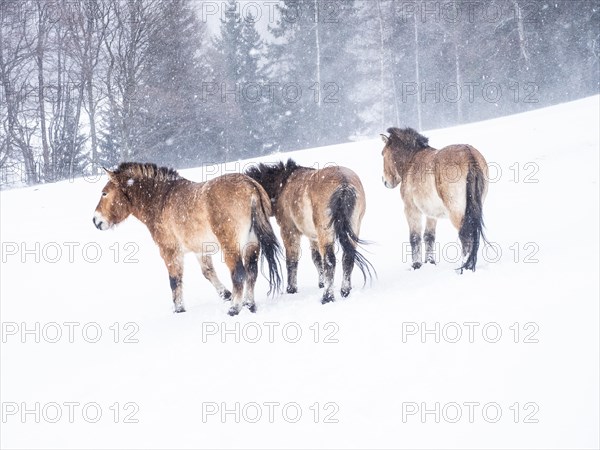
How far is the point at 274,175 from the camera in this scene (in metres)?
7.95

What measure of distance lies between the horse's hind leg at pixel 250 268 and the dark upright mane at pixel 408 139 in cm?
314

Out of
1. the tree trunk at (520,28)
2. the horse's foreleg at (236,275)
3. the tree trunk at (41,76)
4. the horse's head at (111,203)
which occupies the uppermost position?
the tree trunk at (520,28)

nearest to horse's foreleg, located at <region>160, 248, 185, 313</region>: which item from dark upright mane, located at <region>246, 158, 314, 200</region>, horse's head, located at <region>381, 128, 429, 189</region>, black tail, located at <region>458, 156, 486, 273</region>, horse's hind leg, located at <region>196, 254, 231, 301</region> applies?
horse's hind leg, located at <region>196, 254, 231, 301</region>

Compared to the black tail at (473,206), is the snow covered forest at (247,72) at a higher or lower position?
higher

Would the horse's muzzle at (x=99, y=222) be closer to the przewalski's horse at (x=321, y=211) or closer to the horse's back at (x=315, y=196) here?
the przewalski's horse at (x=321, y=211)

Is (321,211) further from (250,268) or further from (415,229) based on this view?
(415,229)

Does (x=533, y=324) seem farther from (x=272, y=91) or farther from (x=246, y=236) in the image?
(x=272, y=91)

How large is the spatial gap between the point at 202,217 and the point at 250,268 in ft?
3.02

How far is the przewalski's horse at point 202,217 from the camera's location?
6797mm

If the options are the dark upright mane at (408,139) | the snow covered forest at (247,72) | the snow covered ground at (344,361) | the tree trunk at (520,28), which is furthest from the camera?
the tree trunk at (520,28)

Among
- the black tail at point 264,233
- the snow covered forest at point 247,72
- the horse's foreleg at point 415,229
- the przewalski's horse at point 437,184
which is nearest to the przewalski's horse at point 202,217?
the black tail at point 264,233

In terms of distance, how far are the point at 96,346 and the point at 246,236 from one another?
7.71 feet

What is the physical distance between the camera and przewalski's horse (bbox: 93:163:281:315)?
680cm

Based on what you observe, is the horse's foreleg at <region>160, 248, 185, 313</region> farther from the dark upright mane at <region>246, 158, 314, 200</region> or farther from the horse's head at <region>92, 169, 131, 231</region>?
the dark upright mane at <region>246, 158, 314, 200</region>
